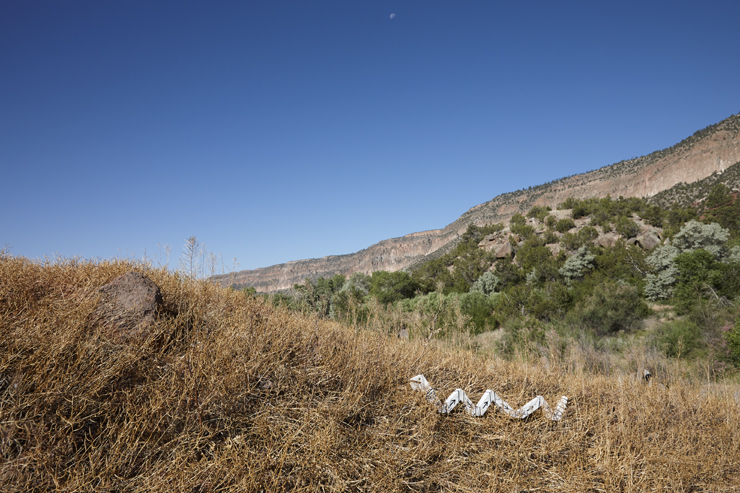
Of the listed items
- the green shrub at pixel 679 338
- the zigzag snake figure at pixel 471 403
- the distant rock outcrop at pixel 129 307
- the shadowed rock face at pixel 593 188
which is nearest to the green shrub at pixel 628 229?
the green shrub at pixel 679 338

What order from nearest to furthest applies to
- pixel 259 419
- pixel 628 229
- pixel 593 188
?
pixel 259 419, pixel 628 229, pixel 593 188

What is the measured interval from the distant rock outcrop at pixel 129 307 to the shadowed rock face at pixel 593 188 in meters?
12.4

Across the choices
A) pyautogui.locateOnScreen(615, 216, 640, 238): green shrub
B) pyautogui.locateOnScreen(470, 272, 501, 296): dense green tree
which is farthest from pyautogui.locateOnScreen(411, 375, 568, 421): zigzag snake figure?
pyautogui.locateOnScreen(615, 216, 640, 238): green shrub

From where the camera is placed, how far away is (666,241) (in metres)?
21.9

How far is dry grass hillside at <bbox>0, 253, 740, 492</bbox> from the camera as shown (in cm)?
223

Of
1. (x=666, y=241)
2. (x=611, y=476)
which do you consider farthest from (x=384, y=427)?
(x=666, y=241)

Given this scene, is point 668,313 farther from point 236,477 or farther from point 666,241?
point 236,477

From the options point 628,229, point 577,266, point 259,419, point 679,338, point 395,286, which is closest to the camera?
point 259,419

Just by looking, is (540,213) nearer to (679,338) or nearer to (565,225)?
(565,225)

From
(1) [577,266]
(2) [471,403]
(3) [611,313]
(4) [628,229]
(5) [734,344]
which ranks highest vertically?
(4) [628,229]

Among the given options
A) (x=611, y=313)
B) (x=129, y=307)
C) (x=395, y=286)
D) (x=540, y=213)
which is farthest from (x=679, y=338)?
(x=540, y=213)

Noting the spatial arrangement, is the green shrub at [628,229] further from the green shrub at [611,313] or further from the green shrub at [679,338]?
the green shrub at [679,338]

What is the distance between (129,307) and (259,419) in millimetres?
1787

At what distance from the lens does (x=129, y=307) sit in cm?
339
